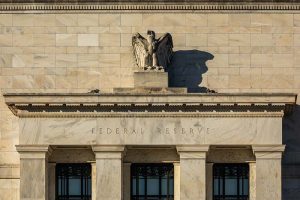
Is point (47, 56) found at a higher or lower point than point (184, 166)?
higher

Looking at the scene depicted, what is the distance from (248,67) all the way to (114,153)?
7.14m

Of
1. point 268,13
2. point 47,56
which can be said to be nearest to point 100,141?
point 47,56

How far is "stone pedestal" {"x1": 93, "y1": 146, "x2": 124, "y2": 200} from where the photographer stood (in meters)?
59.9

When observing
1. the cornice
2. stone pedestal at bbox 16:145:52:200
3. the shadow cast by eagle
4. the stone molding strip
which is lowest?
stone pedestal at bbox 16:145:52:200

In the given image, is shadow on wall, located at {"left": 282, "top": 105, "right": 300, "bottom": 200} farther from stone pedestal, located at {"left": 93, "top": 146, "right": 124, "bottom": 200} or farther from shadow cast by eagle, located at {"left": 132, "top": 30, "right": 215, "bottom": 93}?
stone pedestal, located at {"left": 93, "top": 146, "right": 124, "bottom": 200}

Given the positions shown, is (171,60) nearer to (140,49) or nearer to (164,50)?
(164,50)

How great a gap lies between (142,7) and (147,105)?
219 inches

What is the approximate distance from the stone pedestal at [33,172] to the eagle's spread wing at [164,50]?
5906mm

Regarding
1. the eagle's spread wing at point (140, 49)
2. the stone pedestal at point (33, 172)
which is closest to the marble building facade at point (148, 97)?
the stone pedestal at point (33, 172)

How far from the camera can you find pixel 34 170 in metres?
59.9

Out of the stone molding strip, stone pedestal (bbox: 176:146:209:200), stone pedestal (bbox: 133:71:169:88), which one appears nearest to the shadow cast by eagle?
stone pedestal (bbox: 133:71:169:88)

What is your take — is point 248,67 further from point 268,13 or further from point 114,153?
point 114,153

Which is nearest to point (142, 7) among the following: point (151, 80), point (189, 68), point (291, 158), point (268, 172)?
point (189, 68)

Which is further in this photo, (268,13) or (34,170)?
(268,13)
